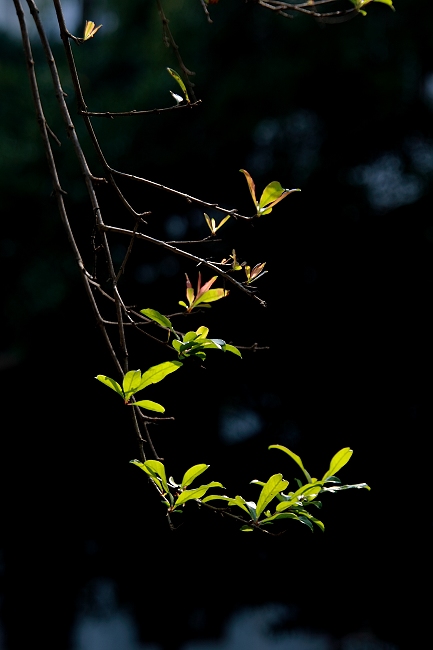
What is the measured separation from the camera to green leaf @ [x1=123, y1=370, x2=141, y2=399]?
1.77 feet

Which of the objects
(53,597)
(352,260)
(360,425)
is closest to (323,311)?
(352,260)

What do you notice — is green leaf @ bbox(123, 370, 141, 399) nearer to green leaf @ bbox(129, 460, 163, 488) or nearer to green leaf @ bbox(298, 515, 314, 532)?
green leaf @ bbox(129, 460, 163, 488)

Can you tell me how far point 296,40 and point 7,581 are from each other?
1952 mm

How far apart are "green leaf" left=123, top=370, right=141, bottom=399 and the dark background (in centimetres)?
162

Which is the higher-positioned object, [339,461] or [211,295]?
[211,295]

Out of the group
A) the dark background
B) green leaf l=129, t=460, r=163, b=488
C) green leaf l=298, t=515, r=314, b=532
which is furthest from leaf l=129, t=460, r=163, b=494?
the dark background

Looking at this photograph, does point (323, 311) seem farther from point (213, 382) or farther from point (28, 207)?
point (28, 207)

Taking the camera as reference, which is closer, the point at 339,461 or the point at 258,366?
the point at 339,461

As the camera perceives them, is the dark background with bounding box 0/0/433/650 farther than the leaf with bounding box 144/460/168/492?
Yes

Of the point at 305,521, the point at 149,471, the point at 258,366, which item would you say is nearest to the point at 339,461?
the point at 305,521

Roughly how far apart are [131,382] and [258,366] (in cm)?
176

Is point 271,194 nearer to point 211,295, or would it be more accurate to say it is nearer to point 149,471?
point 211,295

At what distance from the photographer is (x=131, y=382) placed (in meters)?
0.55

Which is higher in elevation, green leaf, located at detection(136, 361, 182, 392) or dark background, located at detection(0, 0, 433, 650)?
green leaf, located at detection(136, 361, 182, 392)
